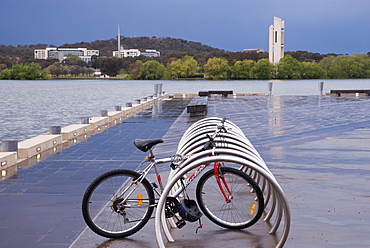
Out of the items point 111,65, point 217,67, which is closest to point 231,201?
point 217,67

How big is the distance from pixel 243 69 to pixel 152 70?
1773cm

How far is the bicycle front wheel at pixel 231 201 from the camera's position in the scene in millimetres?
5066

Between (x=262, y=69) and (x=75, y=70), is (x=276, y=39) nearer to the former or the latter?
(x=262, y=69)

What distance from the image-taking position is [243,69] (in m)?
104

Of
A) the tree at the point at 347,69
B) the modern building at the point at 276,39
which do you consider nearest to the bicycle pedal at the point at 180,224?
the modern building at the point at 276,39

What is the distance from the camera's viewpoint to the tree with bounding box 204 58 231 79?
99562mm

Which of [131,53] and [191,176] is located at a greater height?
[131,53]

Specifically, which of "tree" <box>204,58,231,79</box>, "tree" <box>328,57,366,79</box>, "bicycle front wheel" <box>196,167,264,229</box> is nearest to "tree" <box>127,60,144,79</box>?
"tree" <box>204,58,231,79</box>

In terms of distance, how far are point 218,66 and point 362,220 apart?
9522 centimetres

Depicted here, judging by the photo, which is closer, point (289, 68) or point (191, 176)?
point (191, 176)

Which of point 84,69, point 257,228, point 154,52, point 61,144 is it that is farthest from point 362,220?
point 84,69

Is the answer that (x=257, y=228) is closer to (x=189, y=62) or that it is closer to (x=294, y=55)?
(x=189, y=62)

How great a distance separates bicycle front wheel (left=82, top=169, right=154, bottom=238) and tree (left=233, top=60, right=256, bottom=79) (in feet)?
321

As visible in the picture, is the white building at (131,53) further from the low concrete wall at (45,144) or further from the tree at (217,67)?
the low concrete wall at (45,144)
